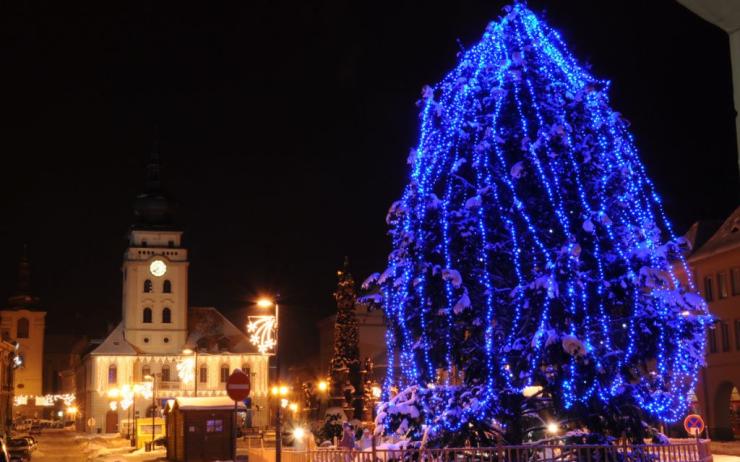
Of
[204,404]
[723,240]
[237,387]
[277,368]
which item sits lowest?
[204,404]

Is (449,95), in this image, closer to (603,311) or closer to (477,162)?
(477,162)

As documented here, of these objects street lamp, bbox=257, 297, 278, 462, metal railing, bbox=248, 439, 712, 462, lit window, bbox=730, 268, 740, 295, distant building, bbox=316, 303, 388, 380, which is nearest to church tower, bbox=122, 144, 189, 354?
distant building, bbox=316, 303, 388, 380

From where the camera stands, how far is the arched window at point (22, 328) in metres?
141

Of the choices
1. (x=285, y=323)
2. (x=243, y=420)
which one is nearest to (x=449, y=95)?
(x=243, y=420)

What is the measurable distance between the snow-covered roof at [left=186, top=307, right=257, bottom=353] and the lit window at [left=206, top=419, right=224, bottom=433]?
60.4m

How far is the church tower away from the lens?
326 ft

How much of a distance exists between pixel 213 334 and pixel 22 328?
52206mm

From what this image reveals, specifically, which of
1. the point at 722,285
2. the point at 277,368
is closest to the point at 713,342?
the point at 722,285

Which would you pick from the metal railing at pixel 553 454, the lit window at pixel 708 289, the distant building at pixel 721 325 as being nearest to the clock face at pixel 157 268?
the distant building at pixel 721 325

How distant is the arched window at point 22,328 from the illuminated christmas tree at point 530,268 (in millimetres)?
132148

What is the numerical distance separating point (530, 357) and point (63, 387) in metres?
141

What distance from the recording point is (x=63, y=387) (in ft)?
484

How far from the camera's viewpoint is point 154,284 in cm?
10044

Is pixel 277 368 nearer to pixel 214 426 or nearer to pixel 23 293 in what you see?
pixel 214 426
